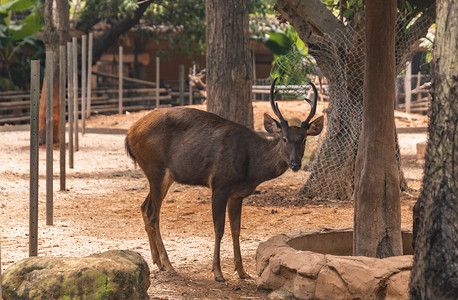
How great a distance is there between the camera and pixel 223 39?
1062 centimetres

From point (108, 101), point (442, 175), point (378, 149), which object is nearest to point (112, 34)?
point (108, 101)

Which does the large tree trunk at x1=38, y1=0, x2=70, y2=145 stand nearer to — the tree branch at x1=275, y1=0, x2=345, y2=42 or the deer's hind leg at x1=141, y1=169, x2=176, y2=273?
the tree branch at x1=275, y1=0, x2=345, y2=42

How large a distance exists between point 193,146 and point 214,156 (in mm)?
232

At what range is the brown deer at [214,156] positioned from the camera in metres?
6.26

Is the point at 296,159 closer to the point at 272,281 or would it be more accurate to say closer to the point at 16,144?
the point at 272,281

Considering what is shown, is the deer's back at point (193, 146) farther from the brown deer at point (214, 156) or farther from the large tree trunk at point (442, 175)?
the large tree trunk at point (442, 175)

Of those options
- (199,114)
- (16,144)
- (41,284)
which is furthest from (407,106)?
(41,284)

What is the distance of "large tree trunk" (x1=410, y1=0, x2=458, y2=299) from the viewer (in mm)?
3248

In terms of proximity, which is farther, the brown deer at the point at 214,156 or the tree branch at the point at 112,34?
the tree branch at the point at 112,34

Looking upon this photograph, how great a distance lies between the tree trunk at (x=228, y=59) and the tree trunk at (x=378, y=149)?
208 inches

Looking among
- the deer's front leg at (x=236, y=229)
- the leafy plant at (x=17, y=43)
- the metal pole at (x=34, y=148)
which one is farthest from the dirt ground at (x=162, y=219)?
the leafy plant at (x=17, y=43)

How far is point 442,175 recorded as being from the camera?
130 inches

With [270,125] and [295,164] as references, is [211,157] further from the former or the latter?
[295,164]

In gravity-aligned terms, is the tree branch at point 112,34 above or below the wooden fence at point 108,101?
above
